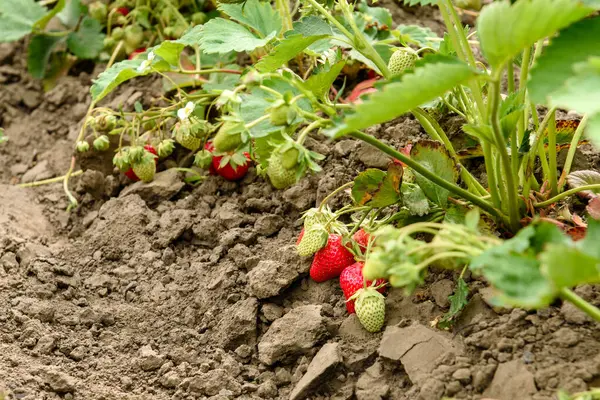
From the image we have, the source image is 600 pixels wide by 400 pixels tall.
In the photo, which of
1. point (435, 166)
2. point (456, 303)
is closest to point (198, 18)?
point (435, 166)

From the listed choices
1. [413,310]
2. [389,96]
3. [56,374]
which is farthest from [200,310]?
[389,96]

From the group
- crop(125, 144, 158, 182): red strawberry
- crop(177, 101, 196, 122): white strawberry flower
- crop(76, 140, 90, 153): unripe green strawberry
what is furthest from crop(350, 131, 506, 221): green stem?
crop(76, 140, 90, 153): unripe green strawberry

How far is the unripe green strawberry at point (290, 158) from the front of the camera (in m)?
1.34

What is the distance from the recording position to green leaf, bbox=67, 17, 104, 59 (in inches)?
111

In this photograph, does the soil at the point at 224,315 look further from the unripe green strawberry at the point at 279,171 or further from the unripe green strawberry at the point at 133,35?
the unripe green strawberry at the point at 133,35

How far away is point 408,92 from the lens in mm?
1168

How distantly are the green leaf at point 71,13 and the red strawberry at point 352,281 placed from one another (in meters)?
1.70

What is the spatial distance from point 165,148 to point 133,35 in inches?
25.8

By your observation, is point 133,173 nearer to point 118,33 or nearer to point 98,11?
point 118,33

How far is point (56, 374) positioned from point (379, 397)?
619 millimetres

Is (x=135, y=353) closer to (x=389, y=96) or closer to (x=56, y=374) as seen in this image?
(x=56, y=374)

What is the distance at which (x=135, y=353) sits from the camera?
1.74m

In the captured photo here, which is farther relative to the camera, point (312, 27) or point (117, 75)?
point (117, 75)

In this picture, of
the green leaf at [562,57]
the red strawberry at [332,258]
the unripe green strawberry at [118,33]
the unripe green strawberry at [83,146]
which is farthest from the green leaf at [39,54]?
the green leaf at [562,57]
